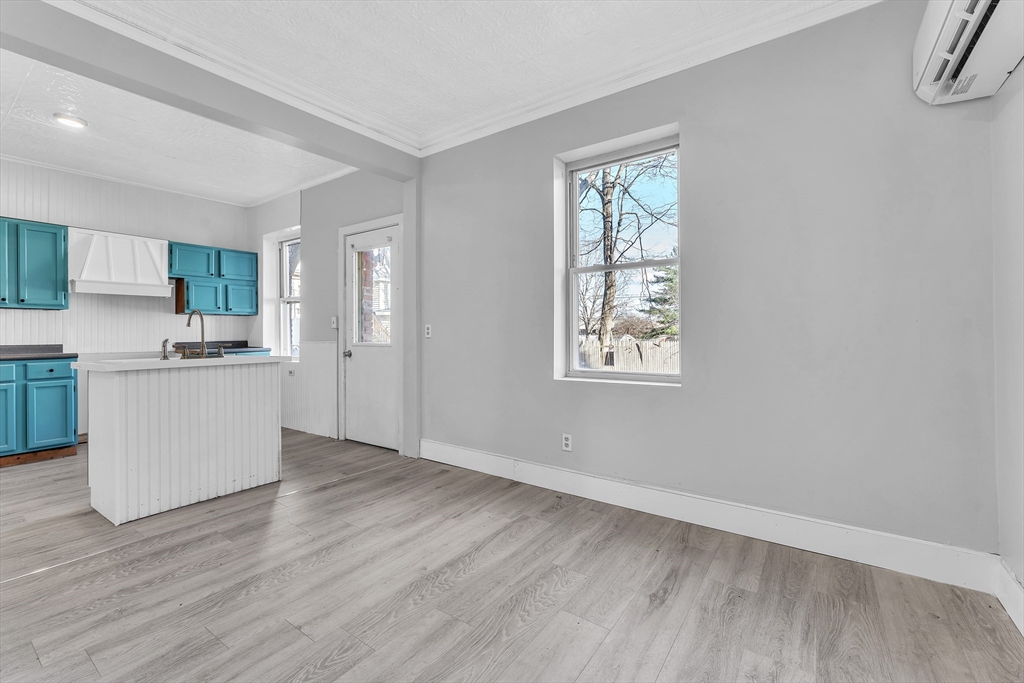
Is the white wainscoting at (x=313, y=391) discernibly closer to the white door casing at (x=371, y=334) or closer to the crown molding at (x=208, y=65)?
the white door casing at (x=371, y=334)

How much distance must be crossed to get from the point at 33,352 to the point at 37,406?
0.72 metres

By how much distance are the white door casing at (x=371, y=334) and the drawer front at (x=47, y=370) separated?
98.0 inches

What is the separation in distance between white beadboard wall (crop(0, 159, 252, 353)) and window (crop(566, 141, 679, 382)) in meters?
4.90

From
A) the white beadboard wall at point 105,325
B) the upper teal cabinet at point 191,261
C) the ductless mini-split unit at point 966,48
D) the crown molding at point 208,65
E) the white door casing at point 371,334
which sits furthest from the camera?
the upper teal cabinet at point 191,261

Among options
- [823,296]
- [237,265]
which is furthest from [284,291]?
[823,296]

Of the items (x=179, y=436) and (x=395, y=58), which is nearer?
(x=395, y=58)

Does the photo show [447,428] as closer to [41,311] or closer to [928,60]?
[928,60]

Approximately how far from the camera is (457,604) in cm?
196

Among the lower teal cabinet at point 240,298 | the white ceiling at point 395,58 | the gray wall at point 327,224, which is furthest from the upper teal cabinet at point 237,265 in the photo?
the white ceiling at point 395,58

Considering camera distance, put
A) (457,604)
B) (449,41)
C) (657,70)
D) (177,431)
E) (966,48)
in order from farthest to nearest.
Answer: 1. (177,431)
2. (657,70)
3. (449,41)
4. (457,604)
5. (966,48)

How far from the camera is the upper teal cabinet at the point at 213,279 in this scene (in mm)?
5426

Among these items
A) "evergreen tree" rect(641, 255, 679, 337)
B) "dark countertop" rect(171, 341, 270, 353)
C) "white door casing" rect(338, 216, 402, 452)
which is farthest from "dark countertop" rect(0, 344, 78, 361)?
"evergreen tree" rect(641, 255, 679, 337)

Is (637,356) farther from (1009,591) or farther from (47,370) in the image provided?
(47,370)

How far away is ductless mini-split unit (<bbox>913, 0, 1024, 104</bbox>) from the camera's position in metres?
1.53
